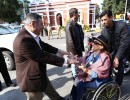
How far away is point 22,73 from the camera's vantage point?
2854 millimetres

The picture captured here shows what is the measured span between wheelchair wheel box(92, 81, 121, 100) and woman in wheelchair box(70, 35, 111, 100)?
0.13m

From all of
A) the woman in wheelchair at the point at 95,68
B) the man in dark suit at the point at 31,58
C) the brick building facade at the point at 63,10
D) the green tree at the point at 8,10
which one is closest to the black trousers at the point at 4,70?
the woman in wheelchair at the point at 95,68

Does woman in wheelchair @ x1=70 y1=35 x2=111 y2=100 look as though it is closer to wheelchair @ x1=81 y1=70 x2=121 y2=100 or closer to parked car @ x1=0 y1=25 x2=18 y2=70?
wheelchair @ x1=81 y1=70 x2=121 y2=100

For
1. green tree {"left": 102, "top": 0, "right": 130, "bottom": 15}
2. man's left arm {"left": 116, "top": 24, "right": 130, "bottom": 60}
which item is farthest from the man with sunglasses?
green tree {"left": 102, "top": 0, "right": 130, "bottom": 15}

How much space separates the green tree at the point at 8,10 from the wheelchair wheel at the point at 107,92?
82.5 feet

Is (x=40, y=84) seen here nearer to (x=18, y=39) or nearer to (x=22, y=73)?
(x=22, y=73)

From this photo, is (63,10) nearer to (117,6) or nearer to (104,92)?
(117,6)

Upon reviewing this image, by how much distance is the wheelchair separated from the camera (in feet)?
10.8

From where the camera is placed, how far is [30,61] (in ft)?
9.11

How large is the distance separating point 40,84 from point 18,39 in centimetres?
73

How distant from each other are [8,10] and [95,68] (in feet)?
85.4

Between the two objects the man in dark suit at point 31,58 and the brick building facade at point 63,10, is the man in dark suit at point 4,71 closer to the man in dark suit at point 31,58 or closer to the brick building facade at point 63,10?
the man in dark suit at point 31,58

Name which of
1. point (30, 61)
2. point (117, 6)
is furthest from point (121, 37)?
point (117, 6)

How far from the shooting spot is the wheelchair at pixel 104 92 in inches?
129
